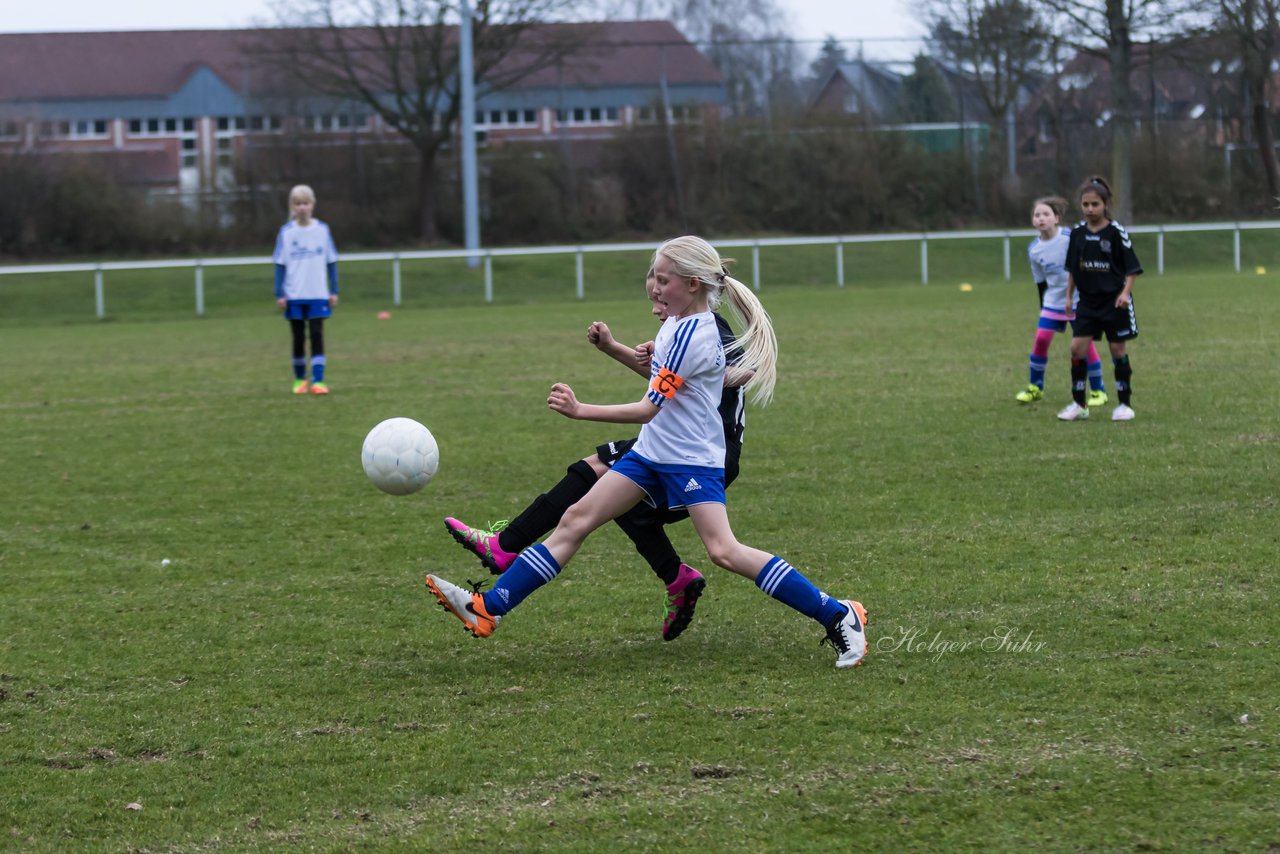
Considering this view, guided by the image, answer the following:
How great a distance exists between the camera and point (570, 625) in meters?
5.39

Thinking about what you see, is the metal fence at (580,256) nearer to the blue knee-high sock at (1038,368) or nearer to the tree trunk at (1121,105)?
the tree trunk at (1121,105)

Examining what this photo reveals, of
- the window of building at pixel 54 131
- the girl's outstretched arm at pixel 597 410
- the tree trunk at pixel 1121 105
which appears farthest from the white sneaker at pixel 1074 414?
the window of building at pixel 54 131

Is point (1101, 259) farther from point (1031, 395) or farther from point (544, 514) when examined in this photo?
point (544, 514)

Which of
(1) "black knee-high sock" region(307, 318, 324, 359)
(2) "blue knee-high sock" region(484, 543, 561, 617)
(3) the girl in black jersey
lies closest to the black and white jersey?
(3) the girl in black jersey

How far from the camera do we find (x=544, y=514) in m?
5.43

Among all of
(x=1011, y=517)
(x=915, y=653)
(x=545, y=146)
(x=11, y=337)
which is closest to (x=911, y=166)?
(x=545, y=146)

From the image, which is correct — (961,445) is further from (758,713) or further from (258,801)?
(258,801)

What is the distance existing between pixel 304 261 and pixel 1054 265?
665 cm

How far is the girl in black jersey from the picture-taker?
33.2 feet

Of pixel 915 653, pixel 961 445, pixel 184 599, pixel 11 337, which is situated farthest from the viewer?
pixel 11 337

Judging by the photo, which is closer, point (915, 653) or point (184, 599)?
point (915, 653)

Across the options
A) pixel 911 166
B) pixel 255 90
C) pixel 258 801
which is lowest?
pixel 258 801

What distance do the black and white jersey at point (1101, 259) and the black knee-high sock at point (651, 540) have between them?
19.9 feet

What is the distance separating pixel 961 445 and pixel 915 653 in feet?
15.3
